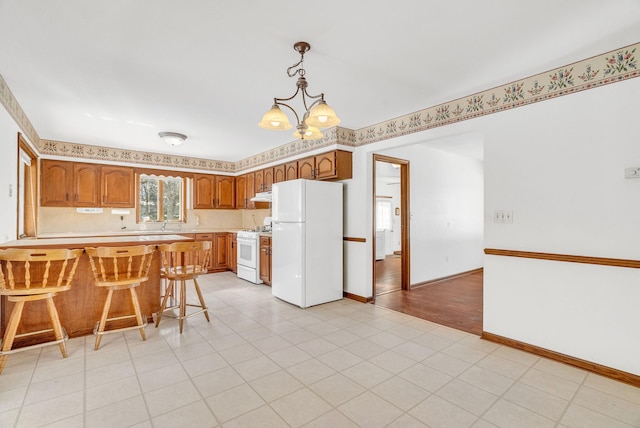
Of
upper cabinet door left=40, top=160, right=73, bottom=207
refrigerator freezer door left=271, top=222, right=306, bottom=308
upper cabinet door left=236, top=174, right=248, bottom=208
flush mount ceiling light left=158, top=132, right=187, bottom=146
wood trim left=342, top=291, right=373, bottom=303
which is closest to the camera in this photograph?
refrigerator freezer door left=271, top=222, right=306, bottom=308

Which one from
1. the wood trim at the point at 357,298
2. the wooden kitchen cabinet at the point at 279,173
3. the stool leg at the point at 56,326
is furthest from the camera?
the wooden kitchen cabinet at the point at 279,173

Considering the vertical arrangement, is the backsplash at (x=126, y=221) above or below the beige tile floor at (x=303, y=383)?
above

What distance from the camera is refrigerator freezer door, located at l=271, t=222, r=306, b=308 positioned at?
3.94 meters

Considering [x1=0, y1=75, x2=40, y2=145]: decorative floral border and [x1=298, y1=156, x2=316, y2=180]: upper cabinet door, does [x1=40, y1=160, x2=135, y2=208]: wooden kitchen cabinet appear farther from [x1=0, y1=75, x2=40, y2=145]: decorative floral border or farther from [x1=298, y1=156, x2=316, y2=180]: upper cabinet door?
[x1=298, y1=156, x2=316, y2=180]: upper cabinet door

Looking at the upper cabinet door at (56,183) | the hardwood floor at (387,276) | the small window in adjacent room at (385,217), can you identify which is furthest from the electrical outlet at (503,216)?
the small window in adjacent room at (385,217)

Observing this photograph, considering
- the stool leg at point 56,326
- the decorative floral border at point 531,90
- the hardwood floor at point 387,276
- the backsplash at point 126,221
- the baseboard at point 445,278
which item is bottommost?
the hardwood floor at point 387,276

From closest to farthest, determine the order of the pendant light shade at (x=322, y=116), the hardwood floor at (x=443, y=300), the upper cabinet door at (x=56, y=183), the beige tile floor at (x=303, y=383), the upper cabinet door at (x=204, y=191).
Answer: the beige tile floor at (x=303, y=383) < the pendant light shade at (x=322, y=116) < the hardwood floor at (x=443, y=300) < the upper cabinet door at (x=56, y=183) < the upper cabinet door at (x=204, y=191)

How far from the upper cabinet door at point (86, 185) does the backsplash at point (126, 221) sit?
10.2 inches

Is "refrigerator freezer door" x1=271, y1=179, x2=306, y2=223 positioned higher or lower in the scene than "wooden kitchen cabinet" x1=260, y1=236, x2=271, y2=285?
higher

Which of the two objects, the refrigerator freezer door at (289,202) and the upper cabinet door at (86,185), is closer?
the refrigerator freezer door at (289,202)

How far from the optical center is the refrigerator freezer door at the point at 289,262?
394 centimetres

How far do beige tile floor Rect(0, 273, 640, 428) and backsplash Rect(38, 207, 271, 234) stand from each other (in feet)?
10.8

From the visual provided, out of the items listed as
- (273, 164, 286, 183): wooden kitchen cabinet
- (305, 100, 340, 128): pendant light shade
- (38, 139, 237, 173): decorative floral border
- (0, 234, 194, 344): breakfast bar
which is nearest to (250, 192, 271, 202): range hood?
(273, 164, 286, 183): wooden kitchen cabinet

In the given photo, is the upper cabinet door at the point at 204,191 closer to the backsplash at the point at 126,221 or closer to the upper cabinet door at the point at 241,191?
the backsplash at the point at 126,221
